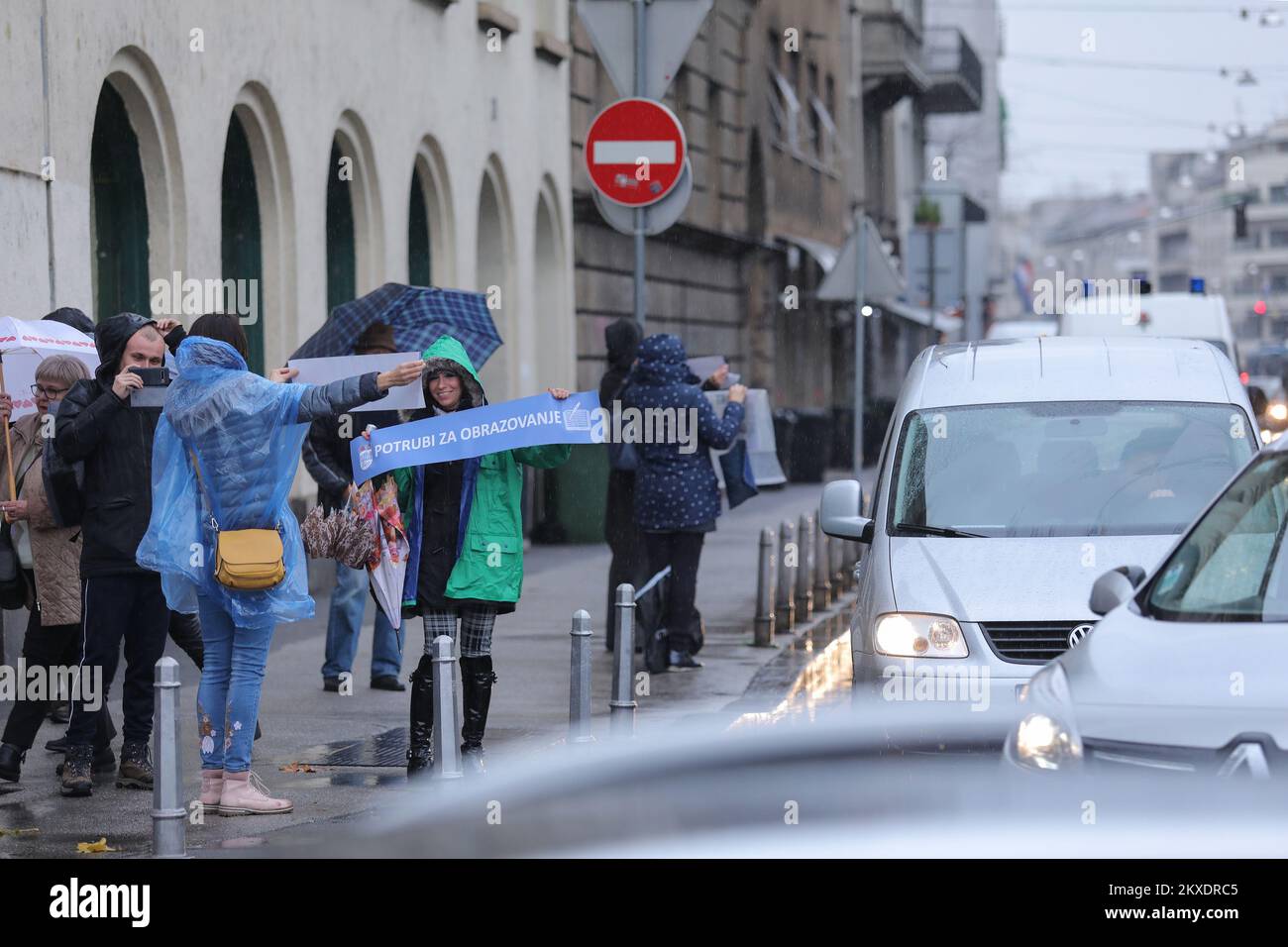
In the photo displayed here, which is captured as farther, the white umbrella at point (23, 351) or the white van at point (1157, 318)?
the white van at point (1157, 318)

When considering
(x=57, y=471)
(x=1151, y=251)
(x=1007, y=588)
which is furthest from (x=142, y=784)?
(x=1151, y=251)

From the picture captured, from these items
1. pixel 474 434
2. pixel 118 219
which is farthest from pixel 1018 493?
pixel 118 219

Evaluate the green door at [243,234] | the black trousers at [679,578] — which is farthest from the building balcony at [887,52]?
the black trousers at [679,578]

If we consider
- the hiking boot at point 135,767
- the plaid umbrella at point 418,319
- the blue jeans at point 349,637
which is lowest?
the hiking boot at point 135,767

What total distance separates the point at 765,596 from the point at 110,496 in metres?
5.74

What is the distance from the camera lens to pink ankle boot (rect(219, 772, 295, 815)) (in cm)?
758

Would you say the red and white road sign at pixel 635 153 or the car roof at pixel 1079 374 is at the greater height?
the red and white road sign at pixel 635 153

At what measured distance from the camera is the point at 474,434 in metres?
7.96

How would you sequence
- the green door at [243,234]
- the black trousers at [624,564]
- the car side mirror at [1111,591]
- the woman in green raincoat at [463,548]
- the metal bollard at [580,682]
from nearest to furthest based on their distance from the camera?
1. the car side mirror at [1111,591]
2. the metal bollard at [580,682]
3. the woman in green raincoat at [463,548]
4. the black trousers at [624,564]
5. the green door at [243,234]

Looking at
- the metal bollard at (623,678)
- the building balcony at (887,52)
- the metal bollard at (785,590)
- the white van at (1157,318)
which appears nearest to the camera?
the metal bollard at (623,678)

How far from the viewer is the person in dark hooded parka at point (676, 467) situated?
11406mm

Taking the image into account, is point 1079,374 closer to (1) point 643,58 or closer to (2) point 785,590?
(1) point 643,58

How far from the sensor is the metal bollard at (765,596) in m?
13.0

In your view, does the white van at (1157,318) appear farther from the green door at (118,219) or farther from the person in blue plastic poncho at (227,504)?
the person in blue plastic poncho at (227,504)
